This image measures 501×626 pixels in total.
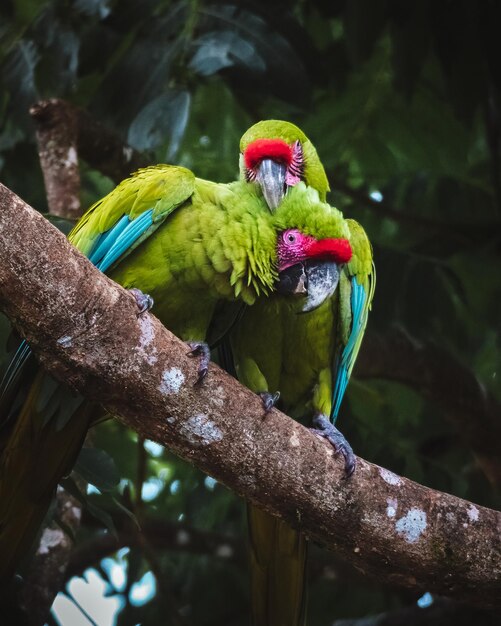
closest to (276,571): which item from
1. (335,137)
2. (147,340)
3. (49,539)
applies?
(49,539)

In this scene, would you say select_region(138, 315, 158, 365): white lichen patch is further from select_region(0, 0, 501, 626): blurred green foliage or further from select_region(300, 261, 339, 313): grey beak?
select_region(0, 0, 501, 626): blurred green foliage

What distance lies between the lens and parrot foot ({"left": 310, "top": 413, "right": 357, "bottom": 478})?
263cm

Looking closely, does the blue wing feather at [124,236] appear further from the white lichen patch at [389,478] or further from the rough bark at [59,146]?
the white lichen patch at [389,478]

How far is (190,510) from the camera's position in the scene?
13.9 feet

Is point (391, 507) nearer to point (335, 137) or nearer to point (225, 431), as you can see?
point (225, 431)

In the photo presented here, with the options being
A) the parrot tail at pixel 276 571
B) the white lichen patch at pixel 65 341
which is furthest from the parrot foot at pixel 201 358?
the parrot tail at pixel 276 571

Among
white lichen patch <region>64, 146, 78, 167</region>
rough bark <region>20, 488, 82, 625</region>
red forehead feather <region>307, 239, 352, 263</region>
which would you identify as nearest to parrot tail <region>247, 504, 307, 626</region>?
rough bark <region>20, 488, 82, 625</region>

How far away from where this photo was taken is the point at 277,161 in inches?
129

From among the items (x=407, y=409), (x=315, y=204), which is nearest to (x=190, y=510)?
(x=407, y=409)

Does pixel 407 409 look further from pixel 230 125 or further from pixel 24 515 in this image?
pixel 24 515

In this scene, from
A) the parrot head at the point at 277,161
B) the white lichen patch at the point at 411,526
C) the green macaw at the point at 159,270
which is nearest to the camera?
the white lichen patch at the point at 411,526

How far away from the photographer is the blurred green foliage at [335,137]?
3553mm

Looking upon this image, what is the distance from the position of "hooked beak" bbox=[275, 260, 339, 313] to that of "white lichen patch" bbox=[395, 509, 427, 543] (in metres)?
0.70

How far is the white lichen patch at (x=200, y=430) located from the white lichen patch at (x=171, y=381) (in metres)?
0.09
